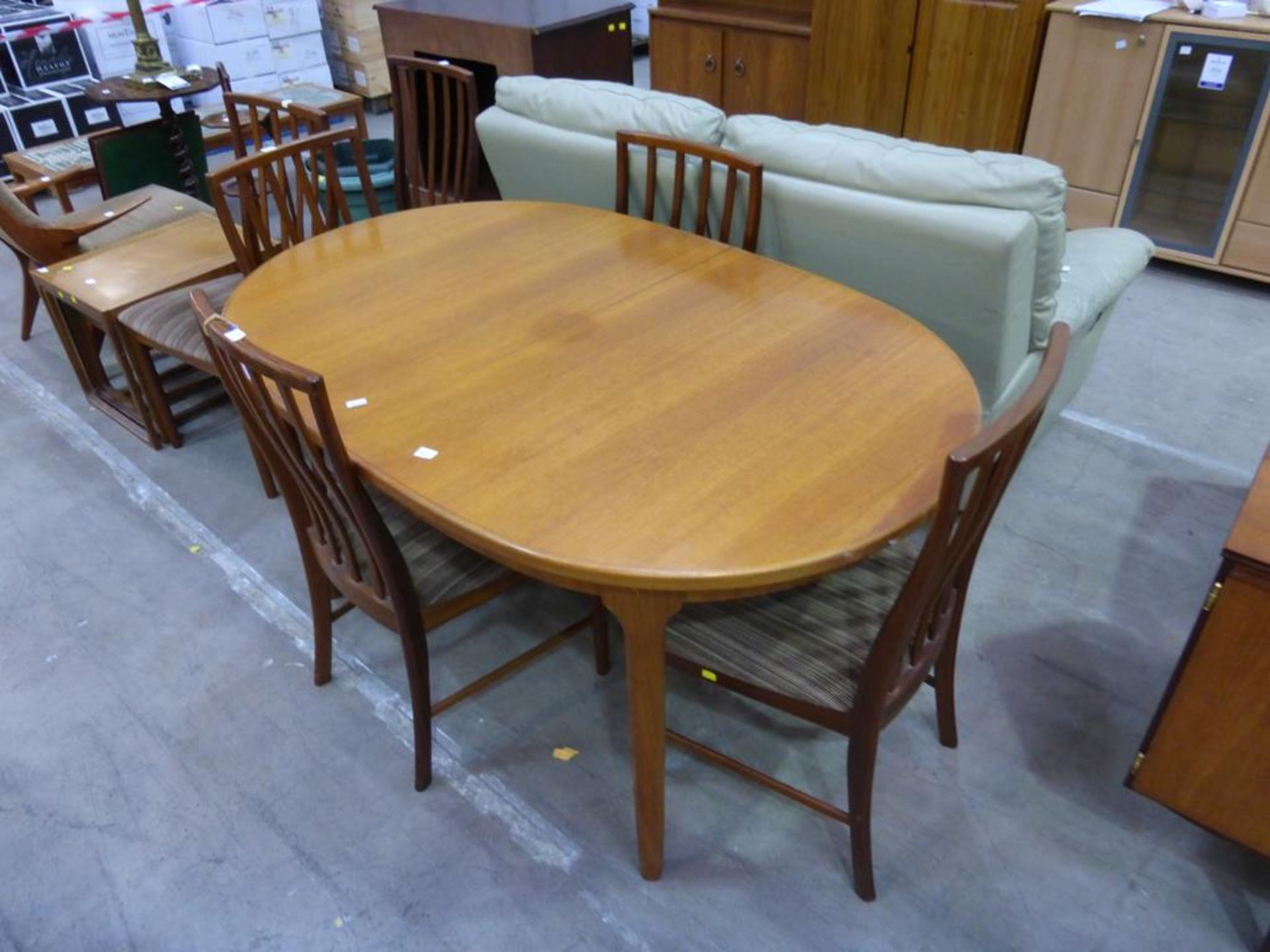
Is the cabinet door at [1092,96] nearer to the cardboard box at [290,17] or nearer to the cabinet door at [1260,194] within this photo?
the cabinet door at [1260,194]

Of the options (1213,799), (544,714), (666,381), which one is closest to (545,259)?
(666,381)

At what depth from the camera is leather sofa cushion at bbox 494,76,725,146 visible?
224cm

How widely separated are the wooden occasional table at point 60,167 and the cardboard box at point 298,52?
4.97 ft

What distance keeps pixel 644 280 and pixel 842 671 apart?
943 mm

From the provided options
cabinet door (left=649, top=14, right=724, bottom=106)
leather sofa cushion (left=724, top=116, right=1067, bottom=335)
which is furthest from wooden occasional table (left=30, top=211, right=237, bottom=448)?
cabinet door (left=649, top=14, right=724, bottom=106)

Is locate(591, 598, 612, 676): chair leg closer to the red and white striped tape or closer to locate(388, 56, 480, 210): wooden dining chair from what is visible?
locate(388, 56, 480, 210): wooden dining chair

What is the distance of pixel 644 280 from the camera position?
1.94 meters

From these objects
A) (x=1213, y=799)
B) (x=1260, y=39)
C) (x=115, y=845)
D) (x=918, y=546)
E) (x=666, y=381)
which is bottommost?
(x=115, y=845)

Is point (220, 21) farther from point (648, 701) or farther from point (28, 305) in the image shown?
point (648, 701)

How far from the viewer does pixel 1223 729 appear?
1405 mm

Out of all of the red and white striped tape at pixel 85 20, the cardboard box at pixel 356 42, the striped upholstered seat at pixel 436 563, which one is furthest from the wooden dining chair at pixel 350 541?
the cardboard box at pixel 356 42

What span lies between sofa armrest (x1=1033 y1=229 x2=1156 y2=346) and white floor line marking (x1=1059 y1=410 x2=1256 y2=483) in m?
0.35

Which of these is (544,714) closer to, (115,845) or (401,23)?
(115,845)

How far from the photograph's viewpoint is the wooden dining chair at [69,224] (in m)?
2.80
